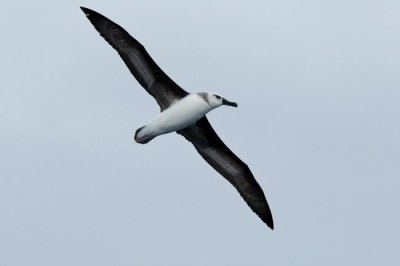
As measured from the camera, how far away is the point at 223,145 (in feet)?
125

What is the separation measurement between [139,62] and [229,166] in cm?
487

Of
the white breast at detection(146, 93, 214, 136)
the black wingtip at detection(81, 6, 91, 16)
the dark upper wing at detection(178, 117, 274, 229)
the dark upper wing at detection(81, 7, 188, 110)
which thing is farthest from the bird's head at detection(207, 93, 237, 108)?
the black wingtip at detection(81, 6, 91, 16)

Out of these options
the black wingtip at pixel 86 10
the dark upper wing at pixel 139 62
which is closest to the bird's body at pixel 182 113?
the dark upper wing at pixel 139 62

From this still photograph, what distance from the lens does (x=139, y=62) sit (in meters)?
35.8

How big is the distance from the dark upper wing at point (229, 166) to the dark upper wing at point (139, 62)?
181cm

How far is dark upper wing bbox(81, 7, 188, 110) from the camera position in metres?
35.1

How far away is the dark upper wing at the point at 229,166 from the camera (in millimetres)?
37688

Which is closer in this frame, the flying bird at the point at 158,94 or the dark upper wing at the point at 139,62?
the dark upper wing at the point at 139,62

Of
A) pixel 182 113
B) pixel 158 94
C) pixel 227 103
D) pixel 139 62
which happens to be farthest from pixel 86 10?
pixel 227 103

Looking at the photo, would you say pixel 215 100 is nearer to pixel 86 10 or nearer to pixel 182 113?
pixel 182 113

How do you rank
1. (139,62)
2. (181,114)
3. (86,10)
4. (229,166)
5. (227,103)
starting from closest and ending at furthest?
(86,10), (181,114), (139,62), (227,103), (229,166)

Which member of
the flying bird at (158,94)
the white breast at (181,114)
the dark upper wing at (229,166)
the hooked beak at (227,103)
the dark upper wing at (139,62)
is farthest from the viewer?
the dark upper wing at (229,166)

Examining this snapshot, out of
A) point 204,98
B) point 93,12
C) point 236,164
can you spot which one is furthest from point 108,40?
point 236,164

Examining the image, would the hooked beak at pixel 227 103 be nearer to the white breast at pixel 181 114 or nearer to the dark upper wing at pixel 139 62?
the white breast at pixel 181 114
